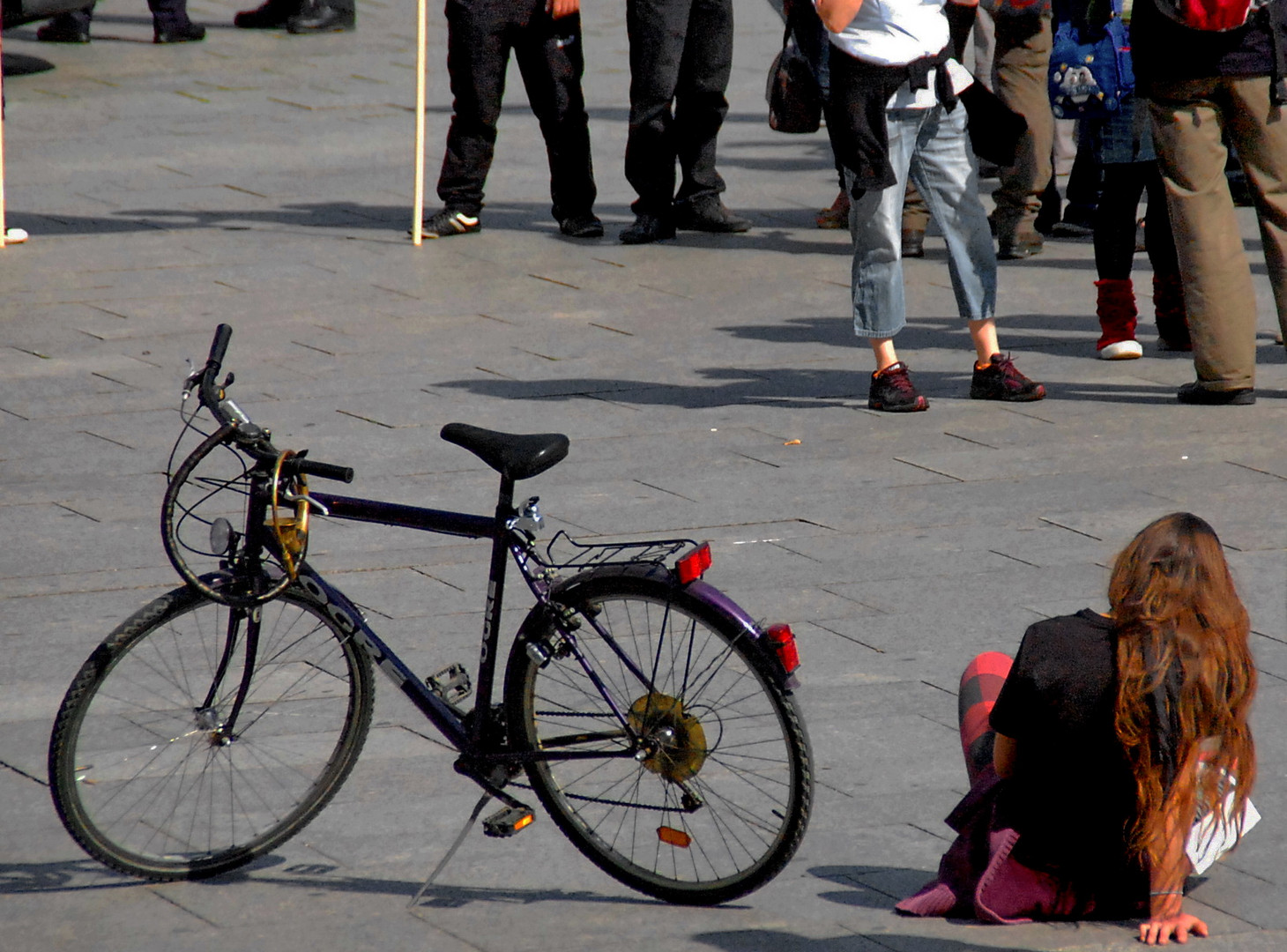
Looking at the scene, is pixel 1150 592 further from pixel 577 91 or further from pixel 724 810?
pixel 577 91

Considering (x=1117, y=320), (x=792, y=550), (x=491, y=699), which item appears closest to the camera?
(x=491, y=699)

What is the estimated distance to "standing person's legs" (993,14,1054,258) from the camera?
866cm

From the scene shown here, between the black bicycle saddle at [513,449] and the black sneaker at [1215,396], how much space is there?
3784 millimetres

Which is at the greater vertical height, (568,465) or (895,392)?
(895,392)

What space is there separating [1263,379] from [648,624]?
13.9ft

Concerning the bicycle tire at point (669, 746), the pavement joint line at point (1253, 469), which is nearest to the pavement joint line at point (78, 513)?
the bicycle tire at point (669, 746)

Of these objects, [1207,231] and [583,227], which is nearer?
[1207,231]

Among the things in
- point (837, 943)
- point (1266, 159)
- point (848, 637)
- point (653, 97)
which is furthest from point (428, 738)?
point (653, 97)

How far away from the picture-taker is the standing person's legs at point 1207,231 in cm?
644

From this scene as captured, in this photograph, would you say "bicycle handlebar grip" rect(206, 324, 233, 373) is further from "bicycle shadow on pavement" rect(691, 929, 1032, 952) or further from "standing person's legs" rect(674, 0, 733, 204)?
"standing person's legs" rect(674, 0, 733, 204)

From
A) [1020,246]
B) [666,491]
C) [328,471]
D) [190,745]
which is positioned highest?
[328,471]

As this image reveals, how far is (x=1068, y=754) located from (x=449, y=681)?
1175 mm

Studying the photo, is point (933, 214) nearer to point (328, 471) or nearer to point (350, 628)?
point (350, 628)

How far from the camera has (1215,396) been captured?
21.8 feet
